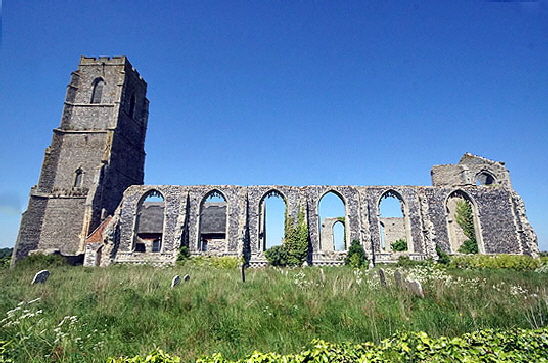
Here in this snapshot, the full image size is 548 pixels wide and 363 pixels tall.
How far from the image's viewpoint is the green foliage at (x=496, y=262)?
57.6ft

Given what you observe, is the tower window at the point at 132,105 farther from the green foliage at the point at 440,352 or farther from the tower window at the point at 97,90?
the green foliage at the point at 440,352

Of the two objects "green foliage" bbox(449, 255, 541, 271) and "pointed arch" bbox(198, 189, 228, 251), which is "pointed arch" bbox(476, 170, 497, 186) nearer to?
"green foliage" bbox(449, 255, 541, 271)

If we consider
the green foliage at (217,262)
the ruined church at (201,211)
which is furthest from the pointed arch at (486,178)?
the green foliage at (217,262)

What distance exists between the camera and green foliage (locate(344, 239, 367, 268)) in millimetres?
19356

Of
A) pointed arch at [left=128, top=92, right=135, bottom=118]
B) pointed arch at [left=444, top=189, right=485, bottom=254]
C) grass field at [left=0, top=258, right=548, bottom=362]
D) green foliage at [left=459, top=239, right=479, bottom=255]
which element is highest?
pointed arch at [left=128, top=92, right=135, bottom=118]

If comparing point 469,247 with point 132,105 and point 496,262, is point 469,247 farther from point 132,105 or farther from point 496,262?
point 132,105

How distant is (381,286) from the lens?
26.9ft

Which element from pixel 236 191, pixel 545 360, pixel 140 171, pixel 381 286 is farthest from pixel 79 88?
pixel 545 360

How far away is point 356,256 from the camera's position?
1958cm

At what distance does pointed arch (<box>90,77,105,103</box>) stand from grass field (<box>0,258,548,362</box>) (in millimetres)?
24523

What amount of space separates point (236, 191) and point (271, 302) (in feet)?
53.2

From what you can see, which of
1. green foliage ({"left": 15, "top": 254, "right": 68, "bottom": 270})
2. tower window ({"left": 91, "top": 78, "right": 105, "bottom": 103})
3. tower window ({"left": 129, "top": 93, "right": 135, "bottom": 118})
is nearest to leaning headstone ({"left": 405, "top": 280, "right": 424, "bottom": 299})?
green foliage ({"left": 15, "top": 254, "right": 68, "bottom": 270})

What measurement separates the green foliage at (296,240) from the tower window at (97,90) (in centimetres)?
2285

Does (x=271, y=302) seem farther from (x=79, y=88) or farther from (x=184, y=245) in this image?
(x=79, y=88)
